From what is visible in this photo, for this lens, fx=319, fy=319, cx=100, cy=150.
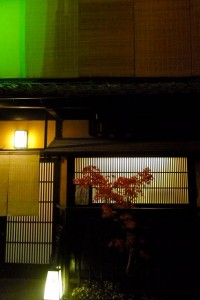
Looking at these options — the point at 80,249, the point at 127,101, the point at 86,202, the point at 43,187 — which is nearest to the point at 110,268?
the point at 80,249

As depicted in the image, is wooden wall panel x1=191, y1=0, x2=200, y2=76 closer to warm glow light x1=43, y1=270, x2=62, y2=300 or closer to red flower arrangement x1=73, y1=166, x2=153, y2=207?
red flower arrangement x1=73, y1=166, x2=153, y2=207

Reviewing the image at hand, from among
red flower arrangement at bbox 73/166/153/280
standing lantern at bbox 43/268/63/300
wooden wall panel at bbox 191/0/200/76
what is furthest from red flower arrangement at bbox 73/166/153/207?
wooden wall panel at bbox 191/0/200/76

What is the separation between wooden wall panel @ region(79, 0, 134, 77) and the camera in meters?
9.15

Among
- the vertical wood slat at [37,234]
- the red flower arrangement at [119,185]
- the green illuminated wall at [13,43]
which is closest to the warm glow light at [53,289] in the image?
the red flower arrangement at [119,185]

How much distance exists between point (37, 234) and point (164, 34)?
7.78 m

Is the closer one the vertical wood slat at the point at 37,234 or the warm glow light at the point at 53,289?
the warm glow light at the point at 53,289

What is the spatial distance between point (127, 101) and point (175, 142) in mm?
1739

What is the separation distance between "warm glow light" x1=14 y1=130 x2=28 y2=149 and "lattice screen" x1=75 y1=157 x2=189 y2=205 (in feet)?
7.24

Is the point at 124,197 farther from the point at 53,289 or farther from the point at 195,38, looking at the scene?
the point at 195,38

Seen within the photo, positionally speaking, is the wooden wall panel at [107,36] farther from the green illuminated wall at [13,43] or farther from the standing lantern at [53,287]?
the standing lantern at [53,287]

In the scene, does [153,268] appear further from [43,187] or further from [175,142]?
[43,187]

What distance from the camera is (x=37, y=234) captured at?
11258mm

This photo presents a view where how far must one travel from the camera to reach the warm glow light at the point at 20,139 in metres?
10.6

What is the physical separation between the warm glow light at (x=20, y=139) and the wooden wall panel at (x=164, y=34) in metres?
4.43
